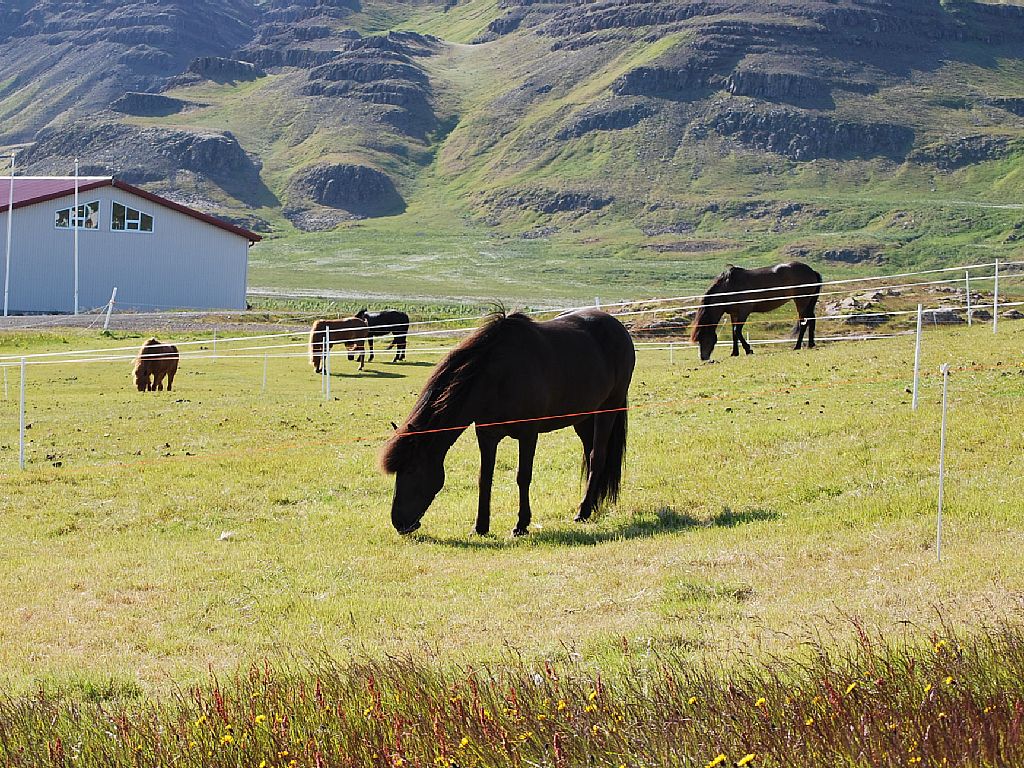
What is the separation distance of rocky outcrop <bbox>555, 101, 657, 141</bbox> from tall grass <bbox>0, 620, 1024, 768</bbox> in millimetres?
172684

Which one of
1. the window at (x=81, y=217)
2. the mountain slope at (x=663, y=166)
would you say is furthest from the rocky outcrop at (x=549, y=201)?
the window at (x=81, y=217)

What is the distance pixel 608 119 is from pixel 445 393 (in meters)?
169

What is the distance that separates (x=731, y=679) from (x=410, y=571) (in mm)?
4721

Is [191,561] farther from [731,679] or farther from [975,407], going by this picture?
[975,407]

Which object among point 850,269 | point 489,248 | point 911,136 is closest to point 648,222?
point 489,248

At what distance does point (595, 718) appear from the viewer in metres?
4.52

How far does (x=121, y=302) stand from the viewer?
57.6m

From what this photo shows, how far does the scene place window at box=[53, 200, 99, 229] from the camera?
183 feet

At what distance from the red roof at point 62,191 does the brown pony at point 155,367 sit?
29817 millimetres

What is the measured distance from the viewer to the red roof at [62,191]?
2149 inches

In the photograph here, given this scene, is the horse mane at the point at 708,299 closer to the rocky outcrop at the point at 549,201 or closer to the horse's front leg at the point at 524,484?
the horse's front leg at the point at 524,484

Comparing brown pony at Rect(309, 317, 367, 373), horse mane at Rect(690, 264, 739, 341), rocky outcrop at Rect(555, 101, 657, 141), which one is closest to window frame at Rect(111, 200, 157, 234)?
brown pony at Rect(309, 317, 367, 373)

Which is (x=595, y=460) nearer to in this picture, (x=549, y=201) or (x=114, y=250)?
(x=114, y=250)

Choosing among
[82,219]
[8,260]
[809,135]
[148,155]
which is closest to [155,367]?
[8,260]
